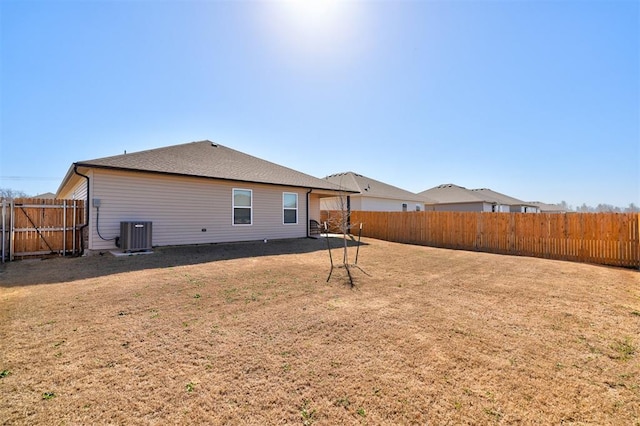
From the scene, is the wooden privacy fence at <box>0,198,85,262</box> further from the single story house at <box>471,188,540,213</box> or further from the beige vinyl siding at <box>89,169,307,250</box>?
the single story house at <box>471,188,540,213</box>

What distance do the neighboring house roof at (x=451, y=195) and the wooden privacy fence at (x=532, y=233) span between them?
15.2 metres

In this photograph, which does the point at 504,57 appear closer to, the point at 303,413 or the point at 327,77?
the point at 327,77

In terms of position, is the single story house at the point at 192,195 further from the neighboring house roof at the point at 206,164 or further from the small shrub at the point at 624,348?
the small shrub at the point at 624,348

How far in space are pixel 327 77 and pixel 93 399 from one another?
443 inches

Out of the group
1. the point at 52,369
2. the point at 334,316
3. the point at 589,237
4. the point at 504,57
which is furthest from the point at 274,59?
the point at 589,237

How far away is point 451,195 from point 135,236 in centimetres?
2834

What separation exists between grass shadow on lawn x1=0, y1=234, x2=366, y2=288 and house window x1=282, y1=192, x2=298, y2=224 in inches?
86.7

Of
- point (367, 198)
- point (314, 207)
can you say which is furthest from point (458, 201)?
point (314, 207)

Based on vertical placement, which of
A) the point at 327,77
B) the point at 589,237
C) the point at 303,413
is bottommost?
the point at 303,413

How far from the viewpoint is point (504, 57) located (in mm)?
9758

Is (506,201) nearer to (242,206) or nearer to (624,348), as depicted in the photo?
(242,206)

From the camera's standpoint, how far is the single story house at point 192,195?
849 centimetres

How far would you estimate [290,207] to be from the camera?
13008 millimetres

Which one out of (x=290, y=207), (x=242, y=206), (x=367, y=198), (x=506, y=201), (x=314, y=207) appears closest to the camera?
(x=242, y=206)
